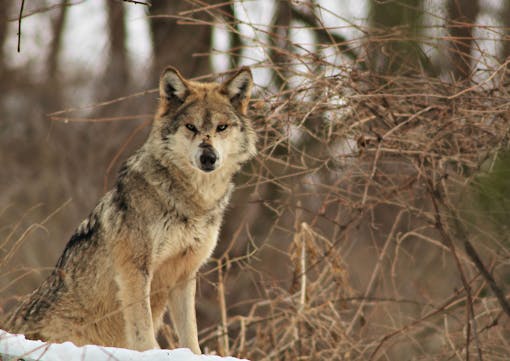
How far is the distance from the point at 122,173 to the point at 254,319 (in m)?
1.59

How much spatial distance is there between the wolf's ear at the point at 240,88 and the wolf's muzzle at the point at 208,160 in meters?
0.61

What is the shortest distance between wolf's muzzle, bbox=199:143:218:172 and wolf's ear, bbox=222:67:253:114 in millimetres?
609

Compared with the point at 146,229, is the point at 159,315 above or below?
below

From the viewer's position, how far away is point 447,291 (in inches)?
509

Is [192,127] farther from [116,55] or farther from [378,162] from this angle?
[116,55]

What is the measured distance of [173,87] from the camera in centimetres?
588

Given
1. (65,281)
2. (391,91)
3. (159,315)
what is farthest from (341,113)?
(65,281)

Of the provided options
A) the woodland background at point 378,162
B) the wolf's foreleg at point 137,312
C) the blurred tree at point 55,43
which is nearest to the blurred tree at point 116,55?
the blurred tree at point 55,43

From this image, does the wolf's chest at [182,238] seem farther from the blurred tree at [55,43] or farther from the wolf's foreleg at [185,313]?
the blurred tree at [55,43]

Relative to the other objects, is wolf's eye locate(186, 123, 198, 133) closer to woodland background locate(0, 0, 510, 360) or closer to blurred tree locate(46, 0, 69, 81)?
woodland background locate(0, 0, 510, 360)

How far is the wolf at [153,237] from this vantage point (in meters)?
5.46

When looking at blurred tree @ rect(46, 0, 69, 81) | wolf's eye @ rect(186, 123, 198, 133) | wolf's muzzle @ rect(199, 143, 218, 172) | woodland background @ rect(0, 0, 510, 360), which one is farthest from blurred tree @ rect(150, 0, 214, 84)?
wolf's muzzle @ rect(199, 143, 218, 172)

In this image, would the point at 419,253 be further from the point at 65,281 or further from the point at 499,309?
the point at 65,281

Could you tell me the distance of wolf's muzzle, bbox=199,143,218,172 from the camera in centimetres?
556
